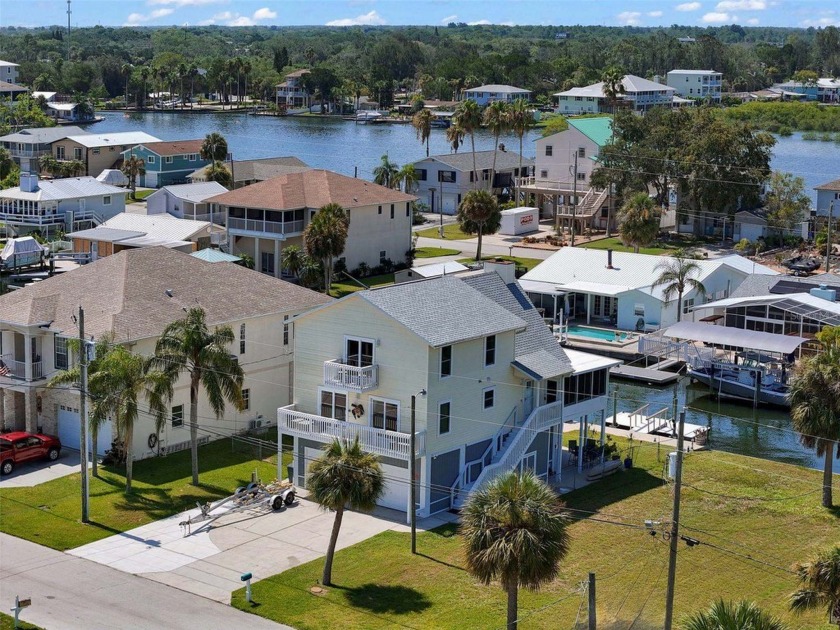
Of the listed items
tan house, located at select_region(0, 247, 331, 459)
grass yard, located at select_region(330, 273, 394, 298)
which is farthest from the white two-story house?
grass yard, located at select_region(330, 273, 394, 298)

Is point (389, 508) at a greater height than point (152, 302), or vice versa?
point (152, 302)

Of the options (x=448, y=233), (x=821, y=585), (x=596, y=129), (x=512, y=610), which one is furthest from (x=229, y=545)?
(x=596, y=129)

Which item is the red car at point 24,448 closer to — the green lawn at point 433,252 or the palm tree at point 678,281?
the palm tree at point 678,281

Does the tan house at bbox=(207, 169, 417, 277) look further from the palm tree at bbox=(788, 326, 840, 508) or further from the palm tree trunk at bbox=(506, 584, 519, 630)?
the palm tree trunk at bbox=(506, 584, 519, 630)

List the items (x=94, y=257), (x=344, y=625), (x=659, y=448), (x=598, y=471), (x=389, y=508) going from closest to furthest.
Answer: (x=344, y=625)
(x=389, y=508)
(x=598, y=471)
(x=659, y=448)
(x=94, y=257)

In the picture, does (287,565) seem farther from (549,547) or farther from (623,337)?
(623,337)

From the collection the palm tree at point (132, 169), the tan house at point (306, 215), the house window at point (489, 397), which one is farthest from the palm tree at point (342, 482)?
the palm tree at point (132, 169)

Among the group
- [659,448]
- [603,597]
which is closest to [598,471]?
[659,448]

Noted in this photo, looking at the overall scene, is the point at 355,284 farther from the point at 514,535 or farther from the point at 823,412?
the point at 514,535
